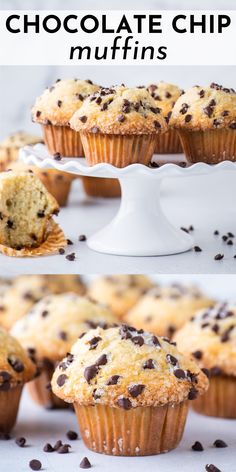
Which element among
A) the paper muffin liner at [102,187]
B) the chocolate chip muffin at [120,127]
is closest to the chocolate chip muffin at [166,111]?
the chocolate chip muffin at [120,127]

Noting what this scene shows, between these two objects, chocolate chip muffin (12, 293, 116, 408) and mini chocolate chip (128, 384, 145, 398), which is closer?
mini chocolate chip (128, 384, 145, 398)

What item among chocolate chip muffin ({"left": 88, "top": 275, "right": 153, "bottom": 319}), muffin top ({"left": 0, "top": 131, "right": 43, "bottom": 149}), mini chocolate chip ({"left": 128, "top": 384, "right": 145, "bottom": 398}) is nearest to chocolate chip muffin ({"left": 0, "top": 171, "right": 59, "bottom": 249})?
mini chocolate chip ({"left": 128, "top": 384, "right": 145, "bottom": 398})

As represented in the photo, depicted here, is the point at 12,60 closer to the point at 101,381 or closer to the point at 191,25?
the point at 191,25

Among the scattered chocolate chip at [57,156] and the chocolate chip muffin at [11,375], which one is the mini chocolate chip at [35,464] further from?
the scattered chocolate chip at [57,156]

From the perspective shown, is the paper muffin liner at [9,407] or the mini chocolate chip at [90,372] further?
the paper muffin liner at [9,407]

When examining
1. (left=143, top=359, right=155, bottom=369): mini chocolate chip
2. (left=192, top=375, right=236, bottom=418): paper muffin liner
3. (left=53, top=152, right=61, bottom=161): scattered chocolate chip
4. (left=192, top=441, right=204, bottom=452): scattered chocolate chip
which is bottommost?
(left=192, top=441, right=204, bottom=452): scattered chocolate chip

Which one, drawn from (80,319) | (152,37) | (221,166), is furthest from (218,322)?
(152,37)

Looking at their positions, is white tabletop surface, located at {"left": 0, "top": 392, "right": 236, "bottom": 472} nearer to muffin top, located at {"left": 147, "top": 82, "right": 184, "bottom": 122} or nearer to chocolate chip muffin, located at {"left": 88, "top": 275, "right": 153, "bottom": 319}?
chocolate chip muffin, located at {"left": 88, "top": 275, "right": 153, "bottom": 319}
